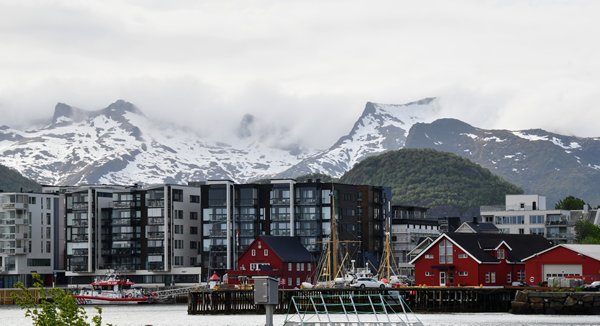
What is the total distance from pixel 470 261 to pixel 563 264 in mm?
11253

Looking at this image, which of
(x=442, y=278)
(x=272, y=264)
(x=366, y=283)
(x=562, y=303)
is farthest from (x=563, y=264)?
(x=272, y=264)

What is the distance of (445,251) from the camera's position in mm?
149750

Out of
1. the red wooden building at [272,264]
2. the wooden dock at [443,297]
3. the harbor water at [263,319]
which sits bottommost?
the harbor water at [263,319]

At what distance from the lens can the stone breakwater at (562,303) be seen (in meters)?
115

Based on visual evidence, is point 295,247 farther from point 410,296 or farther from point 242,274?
point 410,296

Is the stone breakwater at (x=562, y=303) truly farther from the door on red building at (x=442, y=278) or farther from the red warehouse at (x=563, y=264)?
the door on red building at (x=442, y=278)

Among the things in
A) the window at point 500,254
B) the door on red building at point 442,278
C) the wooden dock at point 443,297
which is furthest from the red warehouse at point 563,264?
the wooden dock at point 443,297

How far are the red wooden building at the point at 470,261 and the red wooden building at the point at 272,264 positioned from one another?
39155 millimetres

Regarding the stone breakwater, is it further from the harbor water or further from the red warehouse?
the red warehouse

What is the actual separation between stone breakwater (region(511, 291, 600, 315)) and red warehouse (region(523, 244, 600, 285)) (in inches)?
812

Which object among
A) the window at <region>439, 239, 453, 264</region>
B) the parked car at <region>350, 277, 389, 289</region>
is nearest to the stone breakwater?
the parked car at <region>350, 277, 389, 289</region>

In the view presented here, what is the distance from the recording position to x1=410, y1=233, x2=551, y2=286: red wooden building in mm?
147750

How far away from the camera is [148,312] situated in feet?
511

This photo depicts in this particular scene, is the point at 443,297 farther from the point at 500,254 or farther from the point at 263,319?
the point at 500,254
